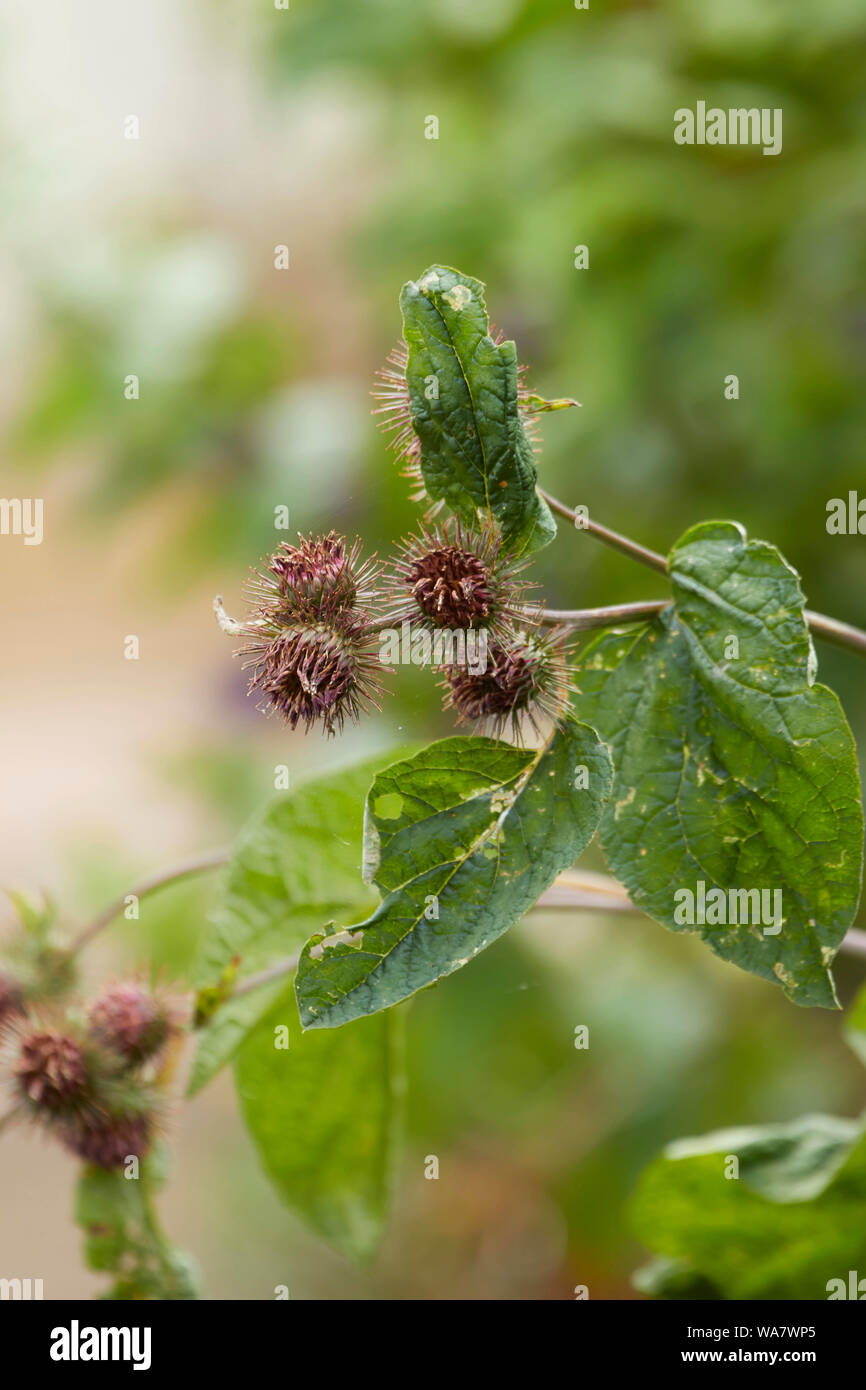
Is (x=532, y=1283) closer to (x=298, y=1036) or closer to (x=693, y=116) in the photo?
(x=298, y=1036)

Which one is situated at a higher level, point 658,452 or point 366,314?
point 366,314

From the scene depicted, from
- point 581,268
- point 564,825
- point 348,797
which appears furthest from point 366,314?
point 564,825

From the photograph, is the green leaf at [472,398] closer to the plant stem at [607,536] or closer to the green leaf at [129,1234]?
the plant stem at [607,536]

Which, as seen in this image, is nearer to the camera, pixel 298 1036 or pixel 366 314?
pixel 298 1036

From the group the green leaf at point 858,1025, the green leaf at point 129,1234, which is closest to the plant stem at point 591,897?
the green leaf at point 858,1025

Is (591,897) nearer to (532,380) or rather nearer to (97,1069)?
(97,1069)

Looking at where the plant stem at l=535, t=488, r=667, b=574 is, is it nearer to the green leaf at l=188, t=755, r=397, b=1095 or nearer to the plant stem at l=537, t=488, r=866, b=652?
the plant stem at l=537, t=488, r=866, b=652
